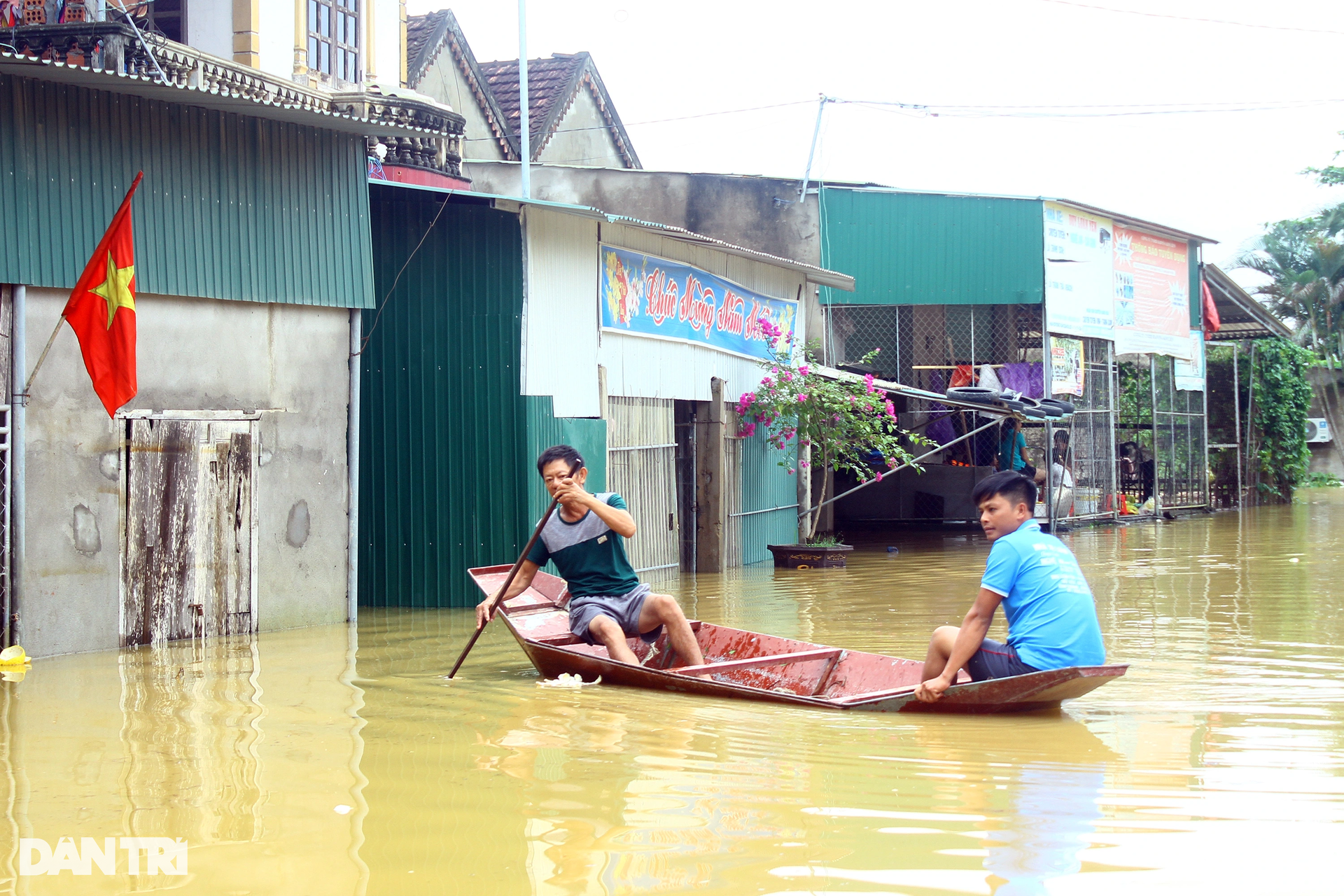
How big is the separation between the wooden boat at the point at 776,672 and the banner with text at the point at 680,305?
15.7ft

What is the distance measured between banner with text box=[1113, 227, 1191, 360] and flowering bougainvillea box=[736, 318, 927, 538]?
8.75 meters

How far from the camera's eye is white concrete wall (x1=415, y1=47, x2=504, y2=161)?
75.4 feet

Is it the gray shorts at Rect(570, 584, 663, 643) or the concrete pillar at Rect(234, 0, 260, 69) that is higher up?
the concrete pillar at Rect(234, 0, 260, 69)

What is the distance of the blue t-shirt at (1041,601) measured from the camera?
21.2 feet

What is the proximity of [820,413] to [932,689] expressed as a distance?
32.4 ft

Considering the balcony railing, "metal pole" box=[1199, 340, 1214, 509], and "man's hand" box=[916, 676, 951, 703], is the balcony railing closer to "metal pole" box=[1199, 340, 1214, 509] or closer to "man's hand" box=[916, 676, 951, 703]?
"man's hand" box=[916, 676, 951, 703]

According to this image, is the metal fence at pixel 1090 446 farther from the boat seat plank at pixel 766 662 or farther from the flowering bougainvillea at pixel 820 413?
the boat seat plank at pixel 766 662

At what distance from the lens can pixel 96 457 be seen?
9133 mm

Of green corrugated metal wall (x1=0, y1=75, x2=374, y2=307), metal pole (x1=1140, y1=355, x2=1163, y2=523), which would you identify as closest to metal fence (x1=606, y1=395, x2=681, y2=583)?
green corrugated metal wall (x1=0, y1=75, x2=374, y2=307)

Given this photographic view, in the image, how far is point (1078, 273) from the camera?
863 inches

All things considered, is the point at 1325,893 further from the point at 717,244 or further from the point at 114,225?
the point at 717,244

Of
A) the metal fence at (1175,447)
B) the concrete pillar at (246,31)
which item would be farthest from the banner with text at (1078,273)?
the concrete pillar at (246,31)

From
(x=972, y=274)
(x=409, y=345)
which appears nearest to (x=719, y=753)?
(x=409, y=345)

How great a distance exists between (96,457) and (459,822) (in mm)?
5689
